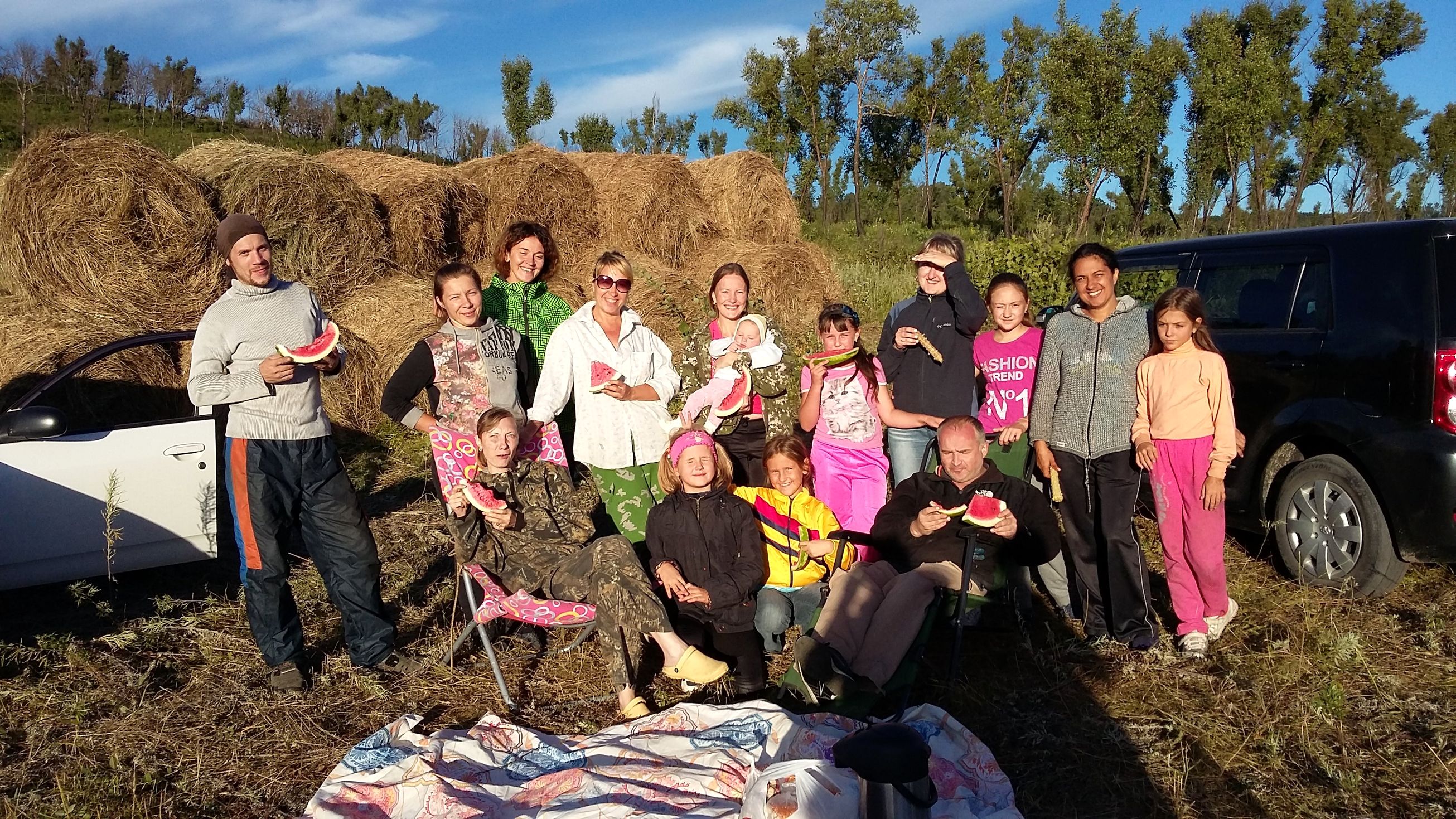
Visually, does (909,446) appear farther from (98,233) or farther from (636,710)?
(98,233)

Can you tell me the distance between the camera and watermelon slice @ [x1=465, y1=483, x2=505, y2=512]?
3.78 meters

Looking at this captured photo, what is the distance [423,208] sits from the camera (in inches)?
399

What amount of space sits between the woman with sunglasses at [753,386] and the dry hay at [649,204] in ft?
22.3

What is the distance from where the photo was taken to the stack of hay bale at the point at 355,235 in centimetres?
750

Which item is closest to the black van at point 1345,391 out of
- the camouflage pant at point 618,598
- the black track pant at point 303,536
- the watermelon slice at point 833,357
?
the watermelon slice at point 833,357

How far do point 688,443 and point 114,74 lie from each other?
35628mm

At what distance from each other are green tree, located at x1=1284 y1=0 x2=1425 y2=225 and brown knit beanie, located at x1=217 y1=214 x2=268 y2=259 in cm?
2922

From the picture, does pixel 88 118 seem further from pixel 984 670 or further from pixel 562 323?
pixel 984 670

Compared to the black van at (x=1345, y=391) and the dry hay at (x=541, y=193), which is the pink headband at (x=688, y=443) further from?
the dry hay at (x=541, y=193)

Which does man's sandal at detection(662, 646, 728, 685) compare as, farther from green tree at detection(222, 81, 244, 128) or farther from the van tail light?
green tree at detection(222, 81, 244, 128)

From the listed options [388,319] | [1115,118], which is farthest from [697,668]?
[1115,118]

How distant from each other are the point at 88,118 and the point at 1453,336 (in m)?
31.2

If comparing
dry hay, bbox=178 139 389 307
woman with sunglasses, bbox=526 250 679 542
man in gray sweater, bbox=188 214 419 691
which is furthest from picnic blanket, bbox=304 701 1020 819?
dry hay, bbox=178 139 389 307

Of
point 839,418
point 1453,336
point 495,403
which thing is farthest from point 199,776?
point 1453,336
